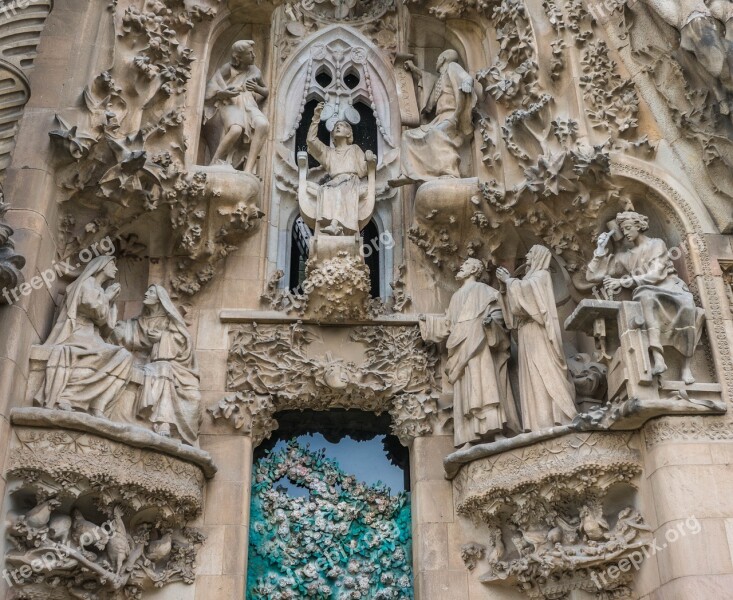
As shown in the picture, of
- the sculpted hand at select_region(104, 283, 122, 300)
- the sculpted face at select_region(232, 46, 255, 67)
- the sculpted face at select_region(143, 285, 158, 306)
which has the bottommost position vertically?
the sculpted hand at select_region(104, 283, 122, 300)

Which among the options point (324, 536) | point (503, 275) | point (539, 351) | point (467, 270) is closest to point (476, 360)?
point (539, 351)

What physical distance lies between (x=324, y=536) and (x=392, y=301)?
8.53ft

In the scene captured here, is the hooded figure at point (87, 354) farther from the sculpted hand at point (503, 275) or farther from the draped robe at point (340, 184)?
the sculpted hand at point (503, 275)

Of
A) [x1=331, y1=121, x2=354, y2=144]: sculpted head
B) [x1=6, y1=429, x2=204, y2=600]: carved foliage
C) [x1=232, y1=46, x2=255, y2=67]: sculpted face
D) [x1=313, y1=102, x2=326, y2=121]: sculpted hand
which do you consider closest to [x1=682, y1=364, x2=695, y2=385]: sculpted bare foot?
[x1=6, y1=429, x2=204, y2=600]: carved foliage

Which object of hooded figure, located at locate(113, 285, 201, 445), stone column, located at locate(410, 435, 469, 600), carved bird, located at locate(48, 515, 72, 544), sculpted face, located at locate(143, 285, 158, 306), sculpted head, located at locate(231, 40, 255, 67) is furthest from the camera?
sculpted head, located at locate(231, 40, 255, 67)

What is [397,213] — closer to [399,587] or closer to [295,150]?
[295,150]

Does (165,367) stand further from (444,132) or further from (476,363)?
(444,132)

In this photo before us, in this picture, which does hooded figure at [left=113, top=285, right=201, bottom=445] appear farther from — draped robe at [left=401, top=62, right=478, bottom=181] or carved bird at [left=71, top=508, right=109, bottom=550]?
draped robe at [left=401, top=62, right=478, bottom=181]

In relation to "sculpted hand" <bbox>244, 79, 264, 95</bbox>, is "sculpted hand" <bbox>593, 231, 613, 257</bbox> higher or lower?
lower

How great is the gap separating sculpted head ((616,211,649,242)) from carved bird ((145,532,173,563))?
508 centimetres

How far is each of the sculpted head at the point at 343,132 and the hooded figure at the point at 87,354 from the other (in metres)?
3.20

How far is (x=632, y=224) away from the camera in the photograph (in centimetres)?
820

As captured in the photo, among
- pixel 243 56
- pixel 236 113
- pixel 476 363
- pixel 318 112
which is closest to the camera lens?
pixel 476 363

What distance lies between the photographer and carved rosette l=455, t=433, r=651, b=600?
24.8 feet
